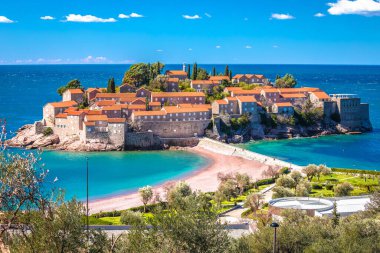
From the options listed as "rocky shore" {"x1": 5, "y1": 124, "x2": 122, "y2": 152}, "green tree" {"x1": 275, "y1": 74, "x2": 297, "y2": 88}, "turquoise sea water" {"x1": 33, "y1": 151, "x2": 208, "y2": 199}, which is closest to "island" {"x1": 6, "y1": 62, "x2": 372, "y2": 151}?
"rocky shore" {"x1": 5, "y1": 124, "x2": 122, "y2": 152}

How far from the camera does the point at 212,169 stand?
57.3 m

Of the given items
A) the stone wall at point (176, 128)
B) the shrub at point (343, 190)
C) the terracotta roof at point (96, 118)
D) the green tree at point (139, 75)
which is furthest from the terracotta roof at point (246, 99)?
the shrub at point (343, 190)

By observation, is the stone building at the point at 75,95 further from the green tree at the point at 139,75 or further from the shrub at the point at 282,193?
the shrub at the point at 282,193

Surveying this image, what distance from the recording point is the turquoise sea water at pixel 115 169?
4969 centimetres

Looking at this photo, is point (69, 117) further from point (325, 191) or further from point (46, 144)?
point (325, 191)

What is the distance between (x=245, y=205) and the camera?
3688cm

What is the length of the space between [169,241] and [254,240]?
522 centimetres

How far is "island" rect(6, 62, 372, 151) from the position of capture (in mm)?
68312

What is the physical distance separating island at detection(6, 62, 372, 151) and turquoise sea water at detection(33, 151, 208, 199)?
3.43 meters

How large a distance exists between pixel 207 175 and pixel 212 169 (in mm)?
3128

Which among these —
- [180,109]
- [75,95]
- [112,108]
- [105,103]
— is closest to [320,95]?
[180,109]

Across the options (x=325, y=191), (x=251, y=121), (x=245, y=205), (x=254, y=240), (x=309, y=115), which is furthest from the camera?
(x=309, y=115)

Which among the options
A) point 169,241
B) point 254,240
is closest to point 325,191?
point 254,240

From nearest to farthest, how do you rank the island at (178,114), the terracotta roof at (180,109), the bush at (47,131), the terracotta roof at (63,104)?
the island at (178,114) → the bush at (47,131) → the terracotta roof at (180,109) → the terracotta roof at (63,104)
